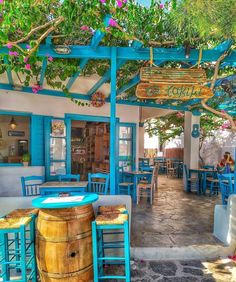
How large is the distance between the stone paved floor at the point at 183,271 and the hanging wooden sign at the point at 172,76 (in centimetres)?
233

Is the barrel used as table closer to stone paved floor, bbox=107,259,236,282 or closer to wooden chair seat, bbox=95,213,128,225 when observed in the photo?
wooden chair seat, bbox=95,213,128,225

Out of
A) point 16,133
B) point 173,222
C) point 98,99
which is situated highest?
point 98,99

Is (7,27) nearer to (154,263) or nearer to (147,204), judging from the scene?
(154,263)

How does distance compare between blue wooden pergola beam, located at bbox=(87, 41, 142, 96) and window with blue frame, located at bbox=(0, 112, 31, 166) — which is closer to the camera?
blue wooden pergola beam, located at bbox=(87, 41, 142, 96)

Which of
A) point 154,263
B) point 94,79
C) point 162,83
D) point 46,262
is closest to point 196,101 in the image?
Result: point 94,79

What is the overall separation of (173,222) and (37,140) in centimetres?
333

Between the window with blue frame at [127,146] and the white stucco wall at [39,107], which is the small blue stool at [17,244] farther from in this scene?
the window with blue frame at [127,146]

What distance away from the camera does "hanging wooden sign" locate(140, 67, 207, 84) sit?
3.16 m

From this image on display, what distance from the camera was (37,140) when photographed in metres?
5.27

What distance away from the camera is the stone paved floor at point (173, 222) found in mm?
3332

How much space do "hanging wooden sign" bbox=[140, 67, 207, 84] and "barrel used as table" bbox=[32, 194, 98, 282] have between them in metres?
1.85

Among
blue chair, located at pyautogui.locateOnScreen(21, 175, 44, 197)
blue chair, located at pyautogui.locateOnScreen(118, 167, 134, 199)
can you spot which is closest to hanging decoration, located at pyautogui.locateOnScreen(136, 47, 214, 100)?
blue chair, located at pyautogui.locateOnScreen(21, 175, 44, 197)

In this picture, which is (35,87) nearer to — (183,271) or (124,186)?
(124,186)

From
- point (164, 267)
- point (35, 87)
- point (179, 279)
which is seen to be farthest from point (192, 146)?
point (179, 279)
